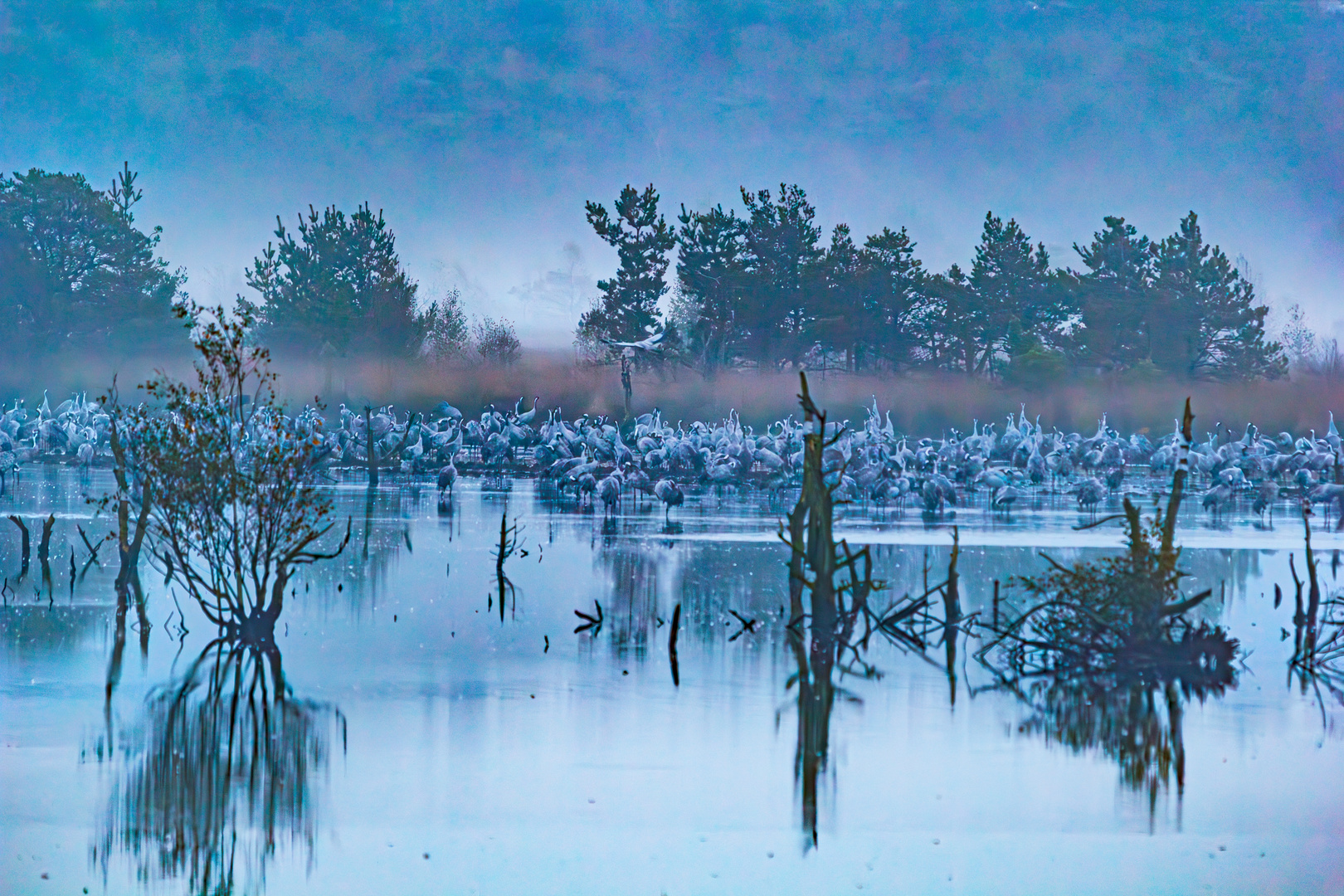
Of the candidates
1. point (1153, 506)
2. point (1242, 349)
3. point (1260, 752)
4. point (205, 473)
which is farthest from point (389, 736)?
point (1242, 349)

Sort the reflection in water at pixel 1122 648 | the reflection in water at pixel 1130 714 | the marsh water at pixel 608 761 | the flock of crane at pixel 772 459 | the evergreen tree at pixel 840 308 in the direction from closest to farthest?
the marsh water at pixel 608 761
the reflection in water at pixel 1130 714
the reflection in water at pixel 1122 648
the flock of crane at pixel 772 459
the evergreen tree at pixel 840 308

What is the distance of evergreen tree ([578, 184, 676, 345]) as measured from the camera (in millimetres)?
32438

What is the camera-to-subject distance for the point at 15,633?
8.85m

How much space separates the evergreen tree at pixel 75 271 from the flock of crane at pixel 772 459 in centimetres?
591

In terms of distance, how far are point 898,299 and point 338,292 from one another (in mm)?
13526

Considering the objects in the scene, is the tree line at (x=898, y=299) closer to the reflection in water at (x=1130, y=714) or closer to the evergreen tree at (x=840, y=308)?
the evergreen tree at (x=840, y=308)

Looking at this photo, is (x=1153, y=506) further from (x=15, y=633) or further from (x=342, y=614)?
(x=15, y=633)

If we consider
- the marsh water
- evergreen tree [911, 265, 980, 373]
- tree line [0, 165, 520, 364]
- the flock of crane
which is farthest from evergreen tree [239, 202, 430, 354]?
the marsh water

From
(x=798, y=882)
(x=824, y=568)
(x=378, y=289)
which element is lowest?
(x=798, y=882)

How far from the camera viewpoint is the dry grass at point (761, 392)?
30.6m

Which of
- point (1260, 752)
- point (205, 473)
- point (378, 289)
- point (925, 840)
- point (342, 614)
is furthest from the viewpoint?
point (378, 289)

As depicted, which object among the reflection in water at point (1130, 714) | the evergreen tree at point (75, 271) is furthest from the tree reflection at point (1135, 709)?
the evergreen tree at point (75, 271)

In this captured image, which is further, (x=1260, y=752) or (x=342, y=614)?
(x=342, y=614)

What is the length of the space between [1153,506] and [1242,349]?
14.4m
